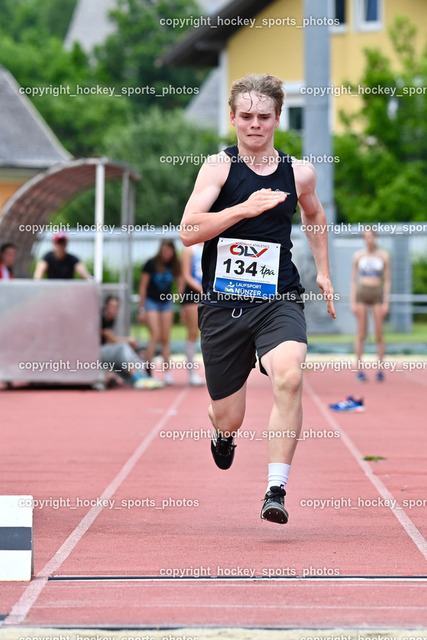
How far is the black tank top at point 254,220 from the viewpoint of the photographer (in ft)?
22.5

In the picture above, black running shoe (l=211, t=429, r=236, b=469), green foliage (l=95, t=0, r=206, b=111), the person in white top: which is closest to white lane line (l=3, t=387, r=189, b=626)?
black running shoe (l=211, t=429, r=236, b=469)

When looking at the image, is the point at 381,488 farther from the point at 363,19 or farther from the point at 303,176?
the point at 363,19

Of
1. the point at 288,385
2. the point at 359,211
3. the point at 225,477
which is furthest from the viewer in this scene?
the point at 359,211

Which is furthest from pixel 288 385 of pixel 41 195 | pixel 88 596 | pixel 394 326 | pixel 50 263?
pixel 394 326

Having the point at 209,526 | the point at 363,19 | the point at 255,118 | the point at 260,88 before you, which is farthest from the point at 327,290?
the point at 363,19

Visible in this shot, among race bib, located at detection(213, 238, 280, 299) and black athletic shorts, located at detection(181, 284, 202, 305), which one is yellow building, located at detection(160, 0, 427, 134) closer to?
black athletic shorts, located at detection(181, 284, 202, 305)

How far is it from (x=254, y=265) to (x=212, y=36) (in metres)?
33.9

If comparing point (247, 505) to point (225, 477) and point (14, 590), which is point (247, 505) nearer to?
point (225, 477)

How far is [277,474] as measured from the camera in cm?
652

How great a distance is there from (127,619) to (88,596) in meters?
0.46

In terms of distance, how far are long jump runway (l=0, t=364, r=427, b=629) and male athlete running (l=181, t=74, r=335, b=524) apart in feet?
2.26

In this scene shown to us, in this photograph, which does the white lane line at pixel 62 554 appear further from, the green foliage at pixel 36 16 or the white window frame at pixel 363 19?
the green foliage at pixel 36 16

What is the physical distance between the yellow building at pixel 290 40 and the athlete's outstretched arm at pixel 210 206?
32094 mm

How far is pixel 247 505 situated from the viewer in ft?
25.3
